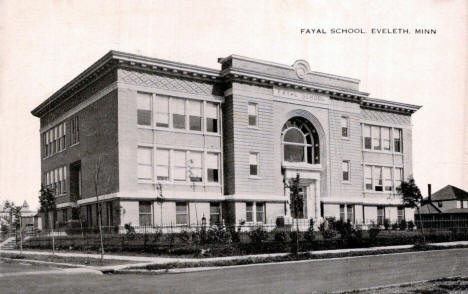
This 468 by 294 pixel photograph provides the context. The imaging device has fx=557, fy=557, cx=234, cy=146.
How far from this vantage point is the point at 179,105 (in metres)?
35.6

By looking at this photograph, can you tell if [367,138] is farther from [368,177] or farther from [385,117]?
[368,177]

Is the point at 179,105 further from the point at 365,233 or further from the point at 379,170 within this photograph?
the point at 379,170

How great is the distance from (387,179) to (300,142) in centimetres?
1061

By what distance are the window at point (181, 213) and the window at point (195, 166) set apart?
68.7 inches

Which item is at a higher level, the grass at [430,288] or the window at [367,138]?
the window at [367,138]

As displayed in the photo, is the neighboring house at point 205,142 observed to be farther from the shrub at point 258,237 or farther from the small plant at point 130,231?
the shrub at point 258,237

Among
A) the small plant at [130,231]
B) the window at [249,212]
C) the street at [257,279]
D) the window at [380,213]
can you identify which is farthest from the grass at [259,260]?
the window at [380,213]

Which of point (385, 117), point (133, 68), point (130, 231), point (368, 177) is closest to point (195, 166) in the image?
point (133, 68)

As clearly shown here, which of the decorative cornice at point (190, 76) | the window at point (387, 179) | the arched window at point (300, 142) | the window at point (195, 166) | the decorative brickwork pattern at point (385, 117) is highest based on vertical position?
the decorative cornice at point (190, 76)

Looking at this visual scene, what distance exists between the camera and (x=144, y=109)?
34.1m

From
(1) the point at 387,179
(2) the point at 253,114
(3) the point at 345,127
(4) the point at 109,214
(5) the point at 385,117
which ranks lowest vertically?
(4) the point at 109,214

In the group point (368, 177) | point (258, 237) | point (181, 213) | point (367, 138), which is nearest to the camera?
point (258, 237)

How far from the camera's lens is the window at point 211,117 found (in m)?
36.8

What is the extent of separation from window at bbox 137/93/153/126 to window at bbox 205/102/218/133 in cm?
420
